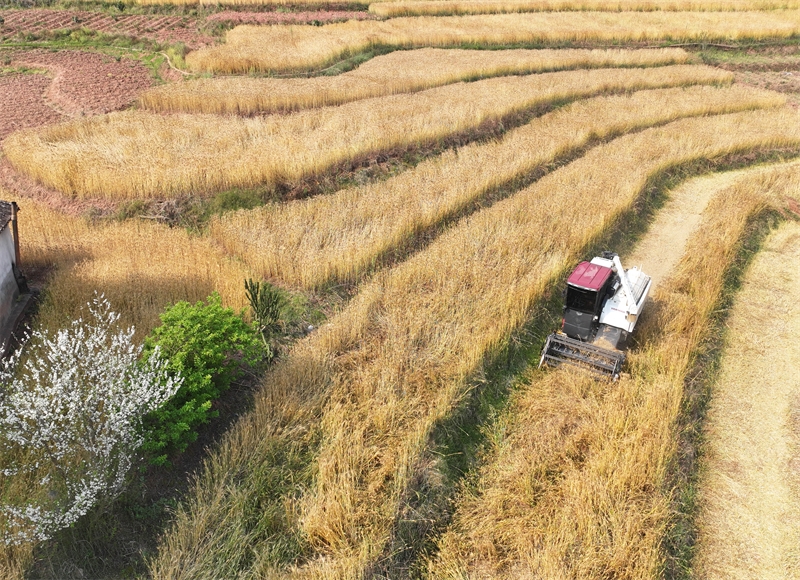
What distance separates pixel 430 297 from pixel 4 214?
20.1 feet

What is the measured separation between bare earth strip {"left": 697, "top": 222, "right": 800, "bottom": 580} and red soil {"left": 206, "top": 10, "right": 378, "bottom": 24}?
28170 millimetres

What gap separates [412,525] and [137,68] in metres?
22.9

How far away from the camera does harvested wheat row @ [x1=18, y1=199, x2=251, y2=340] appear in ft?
26.6

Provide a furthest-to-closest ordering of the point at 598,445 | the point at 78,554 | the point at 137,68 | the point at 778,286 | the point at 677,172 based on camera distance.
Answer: the point at 137,68
the point at 677,172
the point at 778,286
the point at 598,445
the point at 78,554

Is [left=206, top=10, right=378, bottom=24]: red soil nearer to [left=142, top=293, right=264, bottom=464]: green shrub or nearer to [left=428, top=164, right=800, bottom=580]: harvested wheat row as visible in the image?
[left=142, top=293, right=264, bottom=464]: green shrub

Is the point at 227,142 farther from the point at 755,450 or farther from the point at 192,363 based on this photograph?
the point at 755,450

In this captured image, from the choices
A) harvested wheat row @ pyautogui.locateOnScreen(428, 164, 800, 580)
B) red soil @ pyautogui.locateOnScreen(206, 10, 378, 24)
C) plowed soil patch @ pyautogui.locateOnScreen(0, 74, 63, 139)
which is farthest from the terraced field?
red soil @ pyautogui.locateOnScreen(206, 10, 378, 24)

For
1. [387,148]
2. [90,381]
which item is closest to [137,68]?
[387,148]

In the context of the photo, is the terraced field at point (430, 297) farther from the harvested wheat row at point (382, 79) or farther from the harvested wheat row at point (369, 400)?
the harvested wheat row at point (382, 79)

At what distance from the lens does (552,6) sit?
39.8 m

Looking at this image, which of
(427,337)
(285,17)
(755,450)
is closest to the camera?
(755,450)

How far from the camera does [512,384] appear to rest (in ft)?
27.1

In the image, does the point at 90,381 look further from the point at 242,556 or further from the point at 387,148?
the point at 387,148

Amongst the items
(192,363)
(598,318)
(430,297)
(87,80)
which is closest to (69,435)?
(192,363)
